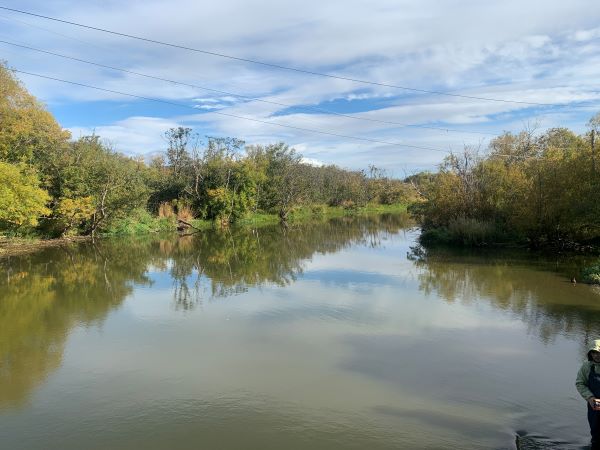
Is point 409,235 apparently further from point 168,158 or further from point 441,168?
point 168,158

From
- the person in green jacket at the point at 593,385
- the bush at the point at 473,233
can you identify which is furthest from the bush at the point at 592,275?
the person in green jacket at the point at 593,385

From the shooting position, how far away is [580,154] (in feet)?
56.3

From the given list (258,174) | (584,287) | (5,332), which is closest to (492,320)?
(584,287)

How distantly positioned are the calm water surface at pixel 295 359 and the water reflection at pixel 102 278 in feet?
0.25

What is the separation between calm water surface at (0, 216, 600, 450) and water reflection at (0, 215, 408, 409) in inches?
3.0

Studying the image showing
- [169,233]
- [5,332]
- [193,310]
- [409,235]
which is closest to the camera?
[5,332]

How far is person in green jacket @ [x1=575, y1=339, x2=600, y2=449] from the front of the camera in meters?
3.94

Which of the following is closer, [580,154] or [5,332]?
[5,332]

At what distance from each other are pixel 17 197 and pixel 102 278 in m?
7.60

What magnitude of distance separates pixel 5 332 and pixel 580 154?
18.7 metres

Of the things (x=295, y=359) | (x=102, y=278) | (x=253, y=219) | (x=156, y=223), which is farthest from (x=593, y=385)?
(x=253, y=219)

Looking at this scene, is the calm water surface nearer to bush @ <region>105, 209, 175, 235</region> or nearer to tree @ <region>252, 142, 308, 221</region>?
bush @ <region>105, 209, 175, 235</region>

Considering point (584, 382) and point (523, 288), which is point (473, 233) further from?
point (584, 382)

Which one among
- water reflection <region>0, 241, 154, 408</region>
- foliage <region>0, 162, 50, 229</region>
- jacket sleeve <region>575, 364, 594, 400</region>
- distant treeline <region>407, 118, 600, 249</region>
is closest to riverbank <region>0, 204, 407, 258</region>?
foliage <region>0, 162, 50, 229</region>
